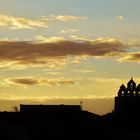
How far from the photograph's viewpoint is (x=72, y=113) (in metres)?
71.1

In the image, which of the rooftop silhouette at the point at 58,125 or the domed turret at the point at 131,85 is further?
the domed turret at the point at 131,85

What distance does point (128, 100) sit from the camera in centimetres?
8331

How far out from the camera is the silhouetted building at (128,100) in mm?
80938

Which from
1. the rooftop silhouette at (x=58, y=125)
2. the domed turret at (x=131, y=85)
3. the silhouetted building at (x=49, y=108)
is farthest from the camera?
the domed turret at (x=131, y=85)

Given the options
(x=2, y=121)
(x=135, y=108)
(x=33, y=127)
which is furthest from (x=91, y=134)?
(x=135, y=108)

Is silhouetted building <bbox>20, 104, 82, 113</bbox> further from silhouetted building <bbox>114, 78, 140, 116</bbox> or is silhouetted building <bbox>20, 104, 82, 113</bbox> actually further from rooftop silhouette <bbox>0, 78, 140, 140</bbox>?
silhouetted building <bbox>114, 78, 140, 116</bbox>

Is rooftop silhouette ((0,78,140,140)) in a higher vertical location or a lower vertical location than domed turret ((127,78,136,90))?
lower

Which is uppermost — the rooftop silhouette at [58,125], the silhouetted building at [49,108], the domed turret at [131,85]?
the domed turret at [131,85]

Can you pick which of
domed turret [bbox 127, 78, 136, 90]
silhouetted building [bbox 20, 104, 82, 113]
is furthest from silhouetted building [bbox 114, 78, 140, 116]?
silhouetted building [bbox 20, 104, 82, 113]

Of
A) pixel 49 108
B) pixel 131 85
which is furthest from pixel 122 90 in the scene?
pixel 49 108

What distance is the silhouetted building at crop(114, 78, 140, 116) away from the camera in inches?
3187

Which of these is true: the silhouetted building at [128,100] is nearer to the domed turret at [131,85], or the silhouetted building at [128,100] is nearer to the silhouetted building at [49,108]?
the domed turret at [131,85]

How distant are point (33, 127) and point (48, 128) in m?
1.70

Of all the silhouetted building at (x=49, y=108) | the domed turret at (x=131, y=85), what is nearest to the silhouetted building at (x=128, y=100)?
the domed turret at (x=131, y=85)
